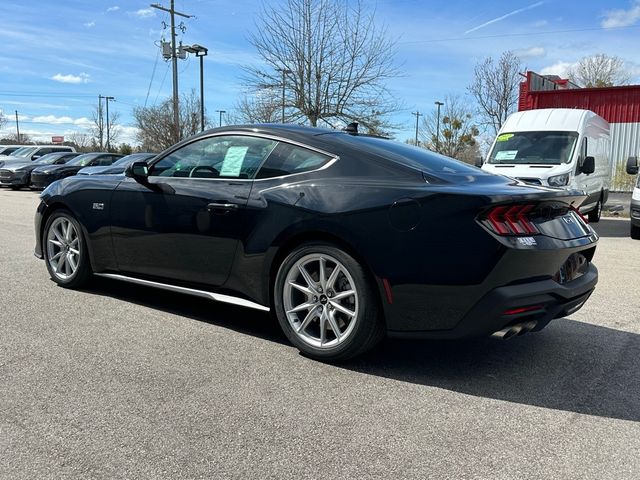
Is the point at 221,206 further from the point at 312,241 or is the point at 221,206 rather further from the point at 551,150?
the point at 551,150

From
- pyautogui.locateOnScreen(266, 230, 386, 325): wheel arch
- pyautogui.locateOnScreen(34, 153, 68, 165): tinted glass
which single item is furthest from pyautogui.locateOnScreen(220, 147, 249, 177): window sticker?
pyautogui.locateOnScreen(34, 153, 68, 165): tinted glass

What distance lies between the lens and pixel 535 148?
1179cm

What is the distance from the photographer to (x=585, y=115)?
40.3 ft

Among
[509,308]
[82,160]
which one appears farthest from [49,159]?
[509,308]

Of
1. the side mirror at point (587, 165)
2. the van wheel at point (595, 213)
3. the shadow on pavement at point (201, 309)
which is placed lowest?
the van wheel at point (595, 213)

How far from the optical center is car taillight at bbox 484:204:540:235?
3207 millimetres

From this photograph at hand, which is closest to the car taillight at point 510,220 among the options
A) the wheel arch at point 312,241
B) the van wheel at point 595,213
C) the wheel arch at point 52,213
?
the wheel arch at point 312,241

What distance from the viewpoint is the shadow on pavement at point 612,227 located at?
1172 centimetres

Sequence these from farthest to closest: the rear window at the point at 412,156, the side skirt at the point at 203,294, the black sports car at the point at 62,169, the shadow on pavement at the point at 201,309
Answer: the black sports car at the point at 62,169
the shadow on pavement at the point at 201,309
the side skirt at the point at 203,294
the rear window at the point at 412,156

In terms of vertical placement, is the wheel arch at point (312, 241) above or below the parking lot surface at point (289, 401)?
above

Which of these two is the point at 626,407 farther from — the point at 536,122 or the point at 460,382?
the point at 536,122

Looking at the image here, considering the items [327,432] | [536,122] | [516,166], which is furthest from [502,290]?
[536,122]

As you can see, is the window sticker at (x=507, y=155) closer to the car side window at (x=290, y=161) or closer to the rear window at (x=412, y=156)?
the rear window at (x=412, y=156)

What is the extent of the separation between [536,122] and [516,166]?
5.45ft
